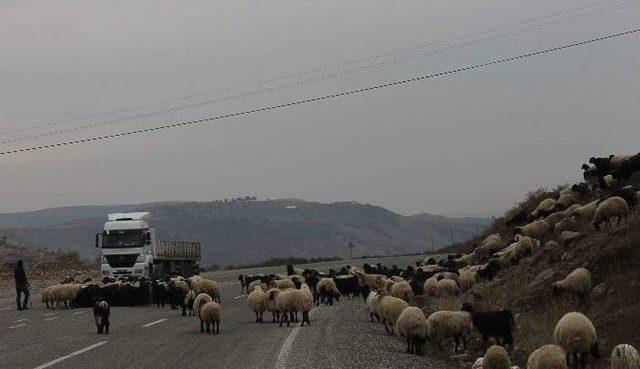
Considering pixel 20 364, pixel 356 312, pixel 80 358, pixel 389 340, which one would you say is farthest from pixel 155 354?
pixel 356 312

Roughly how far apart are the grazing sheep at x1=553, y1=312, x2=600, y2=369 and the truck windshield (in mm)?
31269

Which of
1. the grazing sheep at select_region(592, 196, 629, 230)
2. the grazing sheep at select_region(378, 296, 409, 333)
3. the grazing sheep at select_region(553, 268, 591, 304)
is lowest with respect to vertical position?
the grazing sheep at select_region(378, 296, 409, 333)

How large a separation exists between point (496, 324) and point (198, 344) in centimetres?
598

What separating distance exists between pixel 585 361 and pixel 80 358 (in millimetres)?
8518

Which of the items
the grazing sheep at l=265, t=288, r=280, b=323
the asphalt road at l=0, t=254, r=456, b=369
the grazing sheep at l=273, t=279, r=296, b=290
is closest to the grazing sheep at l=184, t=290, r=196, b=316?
the asphalt road at l=0, t=254, r=456, b=369

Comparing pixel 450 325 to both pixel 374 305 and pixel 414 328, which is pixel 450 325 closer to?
pixel 414 328

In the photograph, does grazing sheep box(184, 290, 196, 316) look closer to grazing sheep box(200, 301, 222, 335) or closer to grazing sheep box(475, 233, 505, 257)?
grazing sheep box(200, 301, 222, 335)

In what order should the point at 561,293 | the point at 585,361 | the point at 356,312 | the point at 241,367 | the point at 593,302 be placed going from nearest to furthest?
1. the point at 585,361
2. the point at 241,367
3. the point at 593,302
4. the point at 561,293
5. the point at 356,312

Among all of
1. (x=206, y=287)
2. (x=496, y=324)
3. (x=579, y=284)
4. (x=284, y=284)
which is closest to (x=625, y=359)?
(x=496, y=324)

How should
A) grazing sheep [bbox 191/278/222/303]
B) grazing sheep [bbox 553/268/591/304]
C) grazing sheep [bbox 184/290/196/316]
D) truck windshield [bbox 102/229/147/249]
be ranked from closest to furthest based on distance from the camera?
1. grazing sheep [bbox 553/268/591/304]
2. grazing sheep [bbox 184/290/196/316]
3. grazing sheep [bbox 191/278/222/303]
4. truck windshield [bbox 102/229/147/249]

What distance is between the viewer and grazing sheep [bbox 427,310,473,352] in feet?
52.5

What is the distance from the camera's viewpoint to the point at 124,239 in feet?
136

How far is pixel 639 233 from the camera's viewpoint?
63.7 ft

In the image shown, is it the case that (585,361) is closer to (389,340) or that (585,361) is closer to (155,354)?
(389,340)
